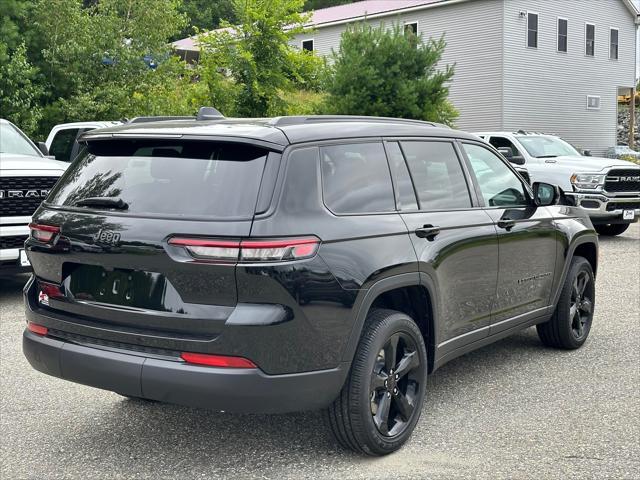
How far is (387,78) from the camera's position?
22.2 m

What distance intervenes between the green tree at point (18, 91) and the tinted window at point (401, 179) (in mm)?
14681

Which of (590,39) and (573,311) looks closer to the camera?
(573,311)

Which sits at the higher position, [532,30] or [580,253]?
[532,30]

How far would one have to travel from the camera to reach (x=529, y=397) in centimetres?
532

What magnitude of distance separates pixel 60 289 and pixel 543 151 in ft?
42.7

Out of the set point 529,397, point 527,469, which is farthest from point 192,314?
point 529,397

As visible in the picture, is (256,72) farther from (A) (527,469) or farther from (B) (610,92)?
(B) (610,92)

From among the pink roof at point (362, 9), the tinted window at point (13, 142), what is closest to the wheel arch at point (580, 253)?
the tinted window at point (13, 142)

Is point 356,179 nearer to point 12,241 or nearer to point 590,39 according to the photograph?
point 12,241

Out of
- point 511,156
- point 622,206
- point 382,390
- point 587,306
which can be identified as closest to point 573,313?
point 587,306

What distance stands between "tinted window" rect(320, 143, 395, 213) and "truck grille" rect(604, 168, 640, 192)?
10.6 metres

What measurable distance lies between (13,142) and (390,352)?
7.57 metres

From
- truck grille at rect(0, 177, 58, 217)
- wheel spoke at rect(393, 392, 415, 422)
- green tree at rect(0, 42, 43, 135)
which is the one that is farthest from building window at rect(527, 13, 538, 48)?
wheel spoke at rect(393, 392, 415, 422)

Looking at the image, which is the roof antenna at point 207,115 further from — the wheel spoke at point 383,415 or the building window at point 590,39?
the building window at point 590,39
